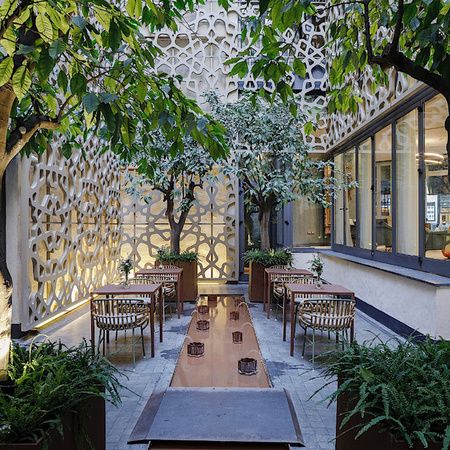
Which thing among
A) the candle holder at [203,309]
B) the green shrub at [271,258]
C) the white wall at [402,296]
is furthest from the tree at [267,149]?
the candle holder at [203,309]

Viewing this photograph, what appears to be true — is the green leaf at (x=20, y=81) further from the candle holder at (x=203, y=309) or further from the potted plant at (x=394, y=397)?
the candle holder at (x=203, y=309)

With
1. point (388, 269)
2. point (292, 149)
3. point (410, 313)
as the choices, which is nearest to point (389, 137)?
point (292, 149)

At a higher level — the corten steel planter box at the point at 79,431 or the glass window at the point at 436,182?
the glass window at the point at 436,182

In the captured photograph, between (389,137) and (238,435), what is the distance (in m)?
6.27

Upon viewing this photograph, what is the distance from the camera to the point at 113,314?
5.21m

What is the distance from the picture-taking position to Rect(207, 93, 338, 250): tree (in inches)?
328

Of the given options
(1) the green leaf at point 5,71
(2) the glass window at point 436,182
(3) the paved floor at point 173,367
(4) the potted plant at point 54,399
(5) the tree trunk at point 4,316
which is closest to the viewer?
(1) the green leaf at point 5,71

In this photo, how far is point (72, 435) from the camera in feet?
7.55

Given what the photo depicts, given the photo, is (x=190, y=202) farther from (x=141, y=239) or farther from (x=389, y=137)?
(x=389, y=137)

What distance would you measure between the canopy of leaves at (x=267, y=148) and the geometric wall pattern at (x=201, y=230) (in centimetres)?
274

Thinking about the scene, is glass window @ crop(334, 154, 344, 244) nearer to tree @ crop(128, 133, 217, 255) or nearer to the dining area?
tree @ crop(128, 133, 217, 255)

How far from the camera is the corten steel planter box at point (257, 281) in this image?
9242mm

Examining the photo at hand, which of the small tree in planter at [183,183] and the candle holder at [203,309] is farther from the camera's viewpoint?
the small tree in planter at [183,183]

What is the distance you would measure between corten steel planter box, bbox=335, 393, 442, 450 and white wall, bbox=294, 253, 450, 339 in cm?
332
